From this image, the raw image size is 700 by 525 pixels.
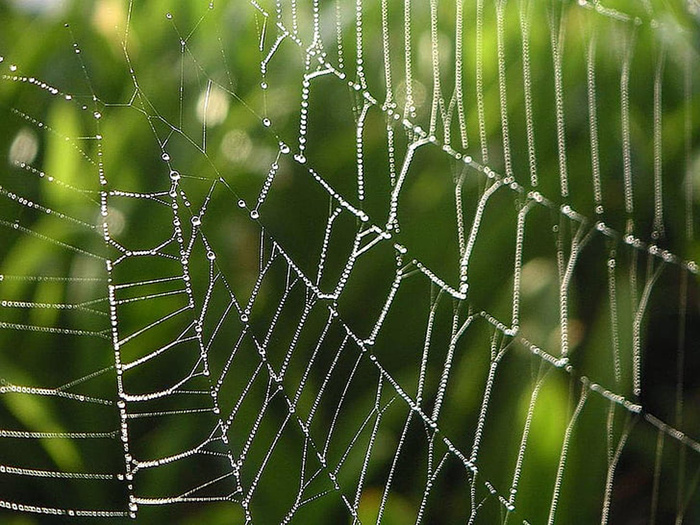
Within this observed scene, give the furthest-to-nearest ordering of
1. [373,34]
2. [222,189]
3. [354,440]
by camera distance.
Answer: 1. [373,34]
2. [222,189]
3. [354,440]

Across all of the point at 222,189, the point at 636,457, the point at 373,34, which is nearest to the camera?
the point at 222,189

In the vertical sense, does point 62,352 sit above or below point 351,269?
below

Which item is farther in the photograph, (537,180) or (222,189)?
(537,180)

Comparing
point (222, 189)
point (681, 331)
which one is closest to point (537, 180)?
point (681, 331)

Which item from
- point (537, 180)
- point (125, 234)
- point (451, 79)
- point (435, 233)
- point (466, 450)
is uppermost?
point (451, 79)

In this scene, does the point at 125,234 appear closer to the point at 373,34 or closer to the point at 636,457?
the point at 373,34
